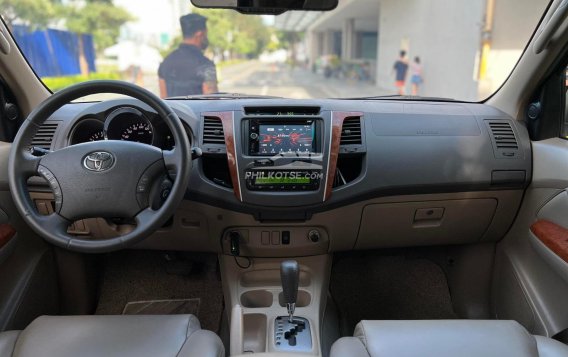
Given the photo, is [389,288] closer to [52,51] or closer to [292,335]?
[292,335]

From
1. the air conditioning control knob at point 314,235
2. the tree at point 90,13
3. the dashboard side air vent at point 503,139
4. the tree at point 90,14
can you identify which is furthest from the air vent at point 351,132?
the tree at point 90,13

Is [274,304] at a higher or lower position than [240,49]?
lower

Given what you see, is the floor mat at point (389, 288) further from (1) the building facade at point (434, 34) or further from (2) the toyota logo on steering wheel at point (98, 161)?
(1) the building facade at point (434, 34)

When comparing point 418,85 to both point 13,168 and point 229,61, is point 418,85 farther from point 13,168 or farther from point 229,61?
point 13,168

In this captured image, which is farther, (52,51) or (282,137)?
(52,51)

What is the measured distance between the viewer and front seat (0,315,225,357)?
1.34 metres

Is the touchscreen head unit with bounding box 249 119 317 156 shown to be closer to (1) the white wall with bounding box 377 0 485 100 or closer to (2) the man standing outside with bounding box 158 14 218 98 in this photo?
(2) the man standing outside with bounding box 158 14 218 98

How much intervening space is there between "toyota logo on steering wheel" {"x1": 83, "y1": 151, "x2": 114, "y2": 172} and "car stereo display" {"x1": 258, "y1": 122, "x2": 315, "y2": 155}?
0.63m

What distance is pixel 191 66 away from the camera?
2.45 meters

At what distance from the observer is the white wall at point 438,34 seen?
7.55 m

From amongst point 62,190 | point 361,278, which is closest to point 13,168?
point 62,190

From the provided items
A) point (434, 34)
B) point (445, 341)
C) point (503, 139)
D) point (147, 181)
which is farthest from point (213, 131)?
point (434, 34)

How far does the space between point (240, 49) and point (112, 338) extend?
225 centimetres

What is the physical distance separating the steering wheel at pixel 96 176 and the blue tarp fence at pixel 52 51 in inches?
34.3
